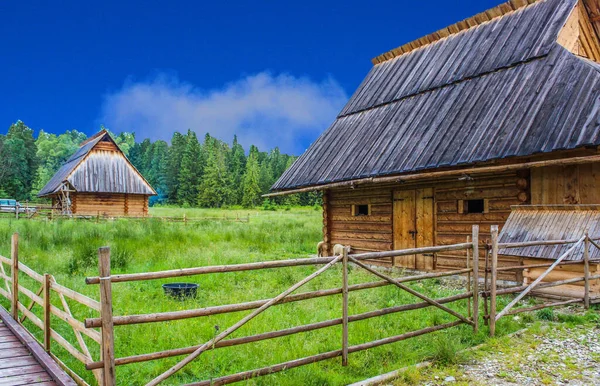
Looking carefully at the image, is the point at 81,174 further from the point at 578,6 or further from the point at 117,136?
the point at 117,136

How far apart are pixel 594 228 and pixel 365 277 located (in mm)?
5313

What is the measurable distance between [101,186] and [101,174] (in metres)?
1.28

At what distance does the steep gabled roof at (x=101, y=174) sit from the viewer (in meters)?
32.4

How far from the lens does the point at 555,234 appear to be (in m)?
8.87

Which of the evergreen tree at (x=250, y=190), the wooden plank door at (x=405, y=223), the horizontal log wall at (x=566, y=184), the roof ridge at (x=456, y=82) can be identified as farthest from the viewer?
the evergreen tree at (x=250, y=190)

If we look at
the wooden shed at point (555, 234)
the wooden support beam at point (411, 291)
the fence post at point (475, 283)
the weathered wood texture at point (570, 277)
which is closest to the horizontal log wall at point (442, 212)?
the wooden shed at point (555, 234)

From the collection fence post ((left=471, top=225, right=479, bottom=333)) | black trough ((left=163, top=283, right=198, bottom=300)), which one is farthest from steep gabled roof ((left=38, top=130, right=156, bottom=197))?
fence post ((left=471, top=225, right=479, bottom=333))

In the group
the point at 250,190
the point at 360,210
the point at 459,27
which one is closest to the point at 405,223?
the point at 360,210

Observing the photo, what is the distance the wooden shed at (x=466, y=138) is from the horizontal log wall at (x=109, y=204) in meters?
22.3

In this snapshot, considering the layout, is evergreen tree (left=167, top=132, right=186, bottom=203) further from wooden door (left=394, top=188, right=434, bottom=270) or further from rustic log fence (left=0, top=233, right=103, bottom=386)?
rustic log fence (left=0, top=233, right=103, bottom=386)

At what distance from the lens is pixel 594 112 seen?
904cm

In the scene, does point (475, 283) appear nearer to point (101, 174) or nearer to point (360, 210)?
point (360, 210)

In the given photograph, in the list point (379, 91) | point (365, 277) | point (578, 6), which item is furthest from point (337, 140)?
point (578, 6)

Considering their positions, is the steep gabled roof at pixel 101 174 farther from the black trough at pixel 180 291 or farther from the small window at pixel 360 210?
the black trough at pixel 180 291
